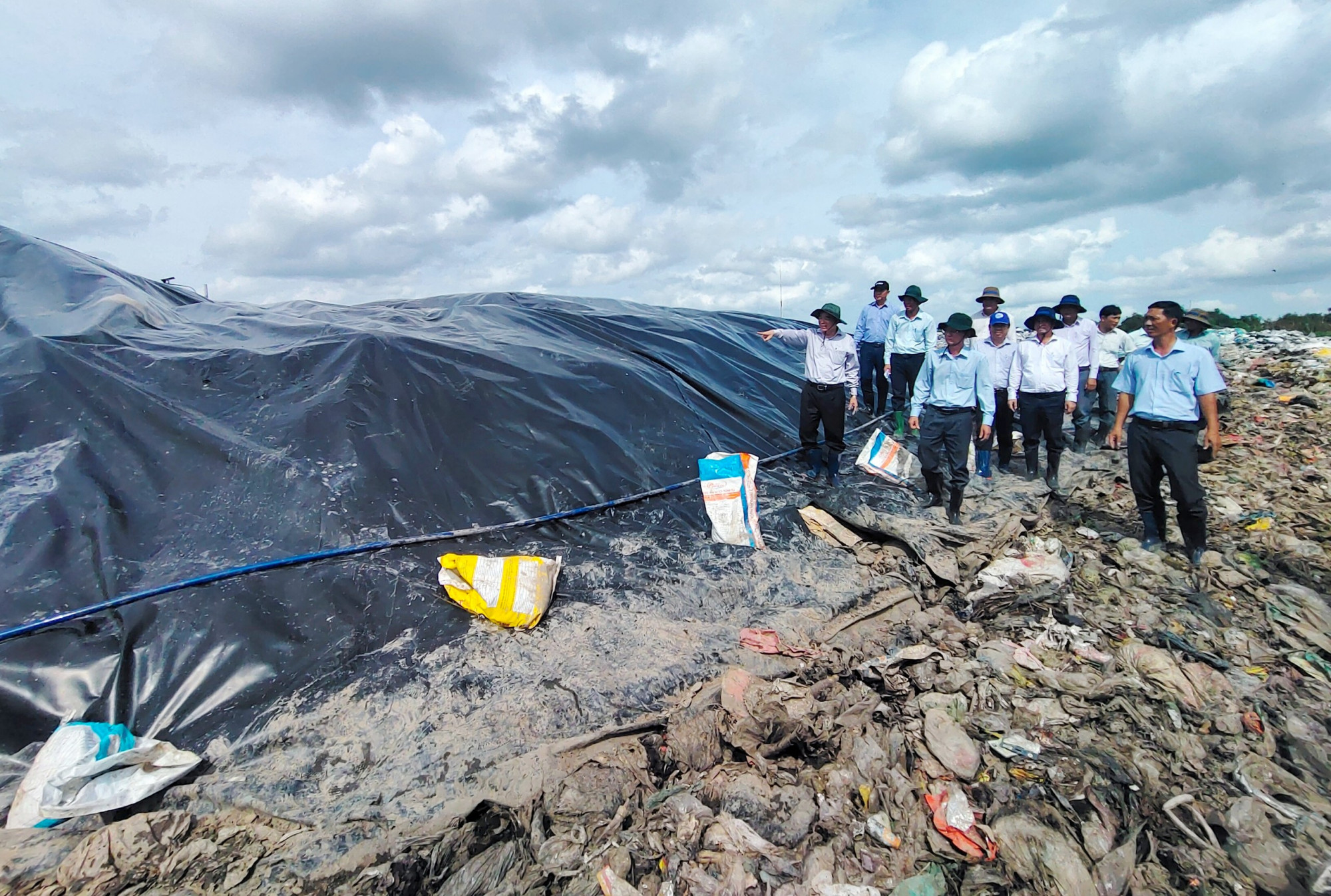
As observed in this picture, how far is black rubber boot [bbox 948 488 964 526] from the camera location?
5469 mm

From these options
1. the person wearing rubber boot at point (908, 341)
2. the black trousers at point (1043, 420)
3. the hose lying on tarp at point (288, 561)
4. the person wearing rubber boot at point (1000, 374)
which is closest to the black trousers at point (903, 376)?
the person wearing rubber boot at point (908, 341)

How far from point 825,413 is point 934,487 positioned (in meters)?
1.16

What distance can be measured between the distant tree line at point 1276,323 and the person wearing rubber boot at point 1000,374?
8193mm

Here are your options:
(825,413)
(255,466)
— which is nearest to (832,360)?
(825,413)

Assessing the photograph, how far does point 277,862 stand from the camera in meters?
2.51

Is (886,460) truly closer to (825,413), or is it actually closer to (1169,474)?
(825,413)

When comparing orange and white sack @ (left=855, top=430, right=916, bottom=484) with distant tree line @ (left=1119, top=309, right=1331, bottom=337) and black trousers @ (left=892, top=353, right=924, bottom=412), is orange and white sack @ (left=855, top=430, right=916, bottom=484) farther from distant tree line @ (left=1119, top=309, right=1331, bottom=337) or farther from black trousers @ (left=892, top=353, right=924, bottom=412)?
distant tree line @ (left=1119, top=309, right=1331, bottom=337)

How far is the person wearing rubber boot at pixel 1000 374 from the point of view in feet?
20.2

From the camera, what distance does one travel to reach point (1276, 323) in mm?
14547

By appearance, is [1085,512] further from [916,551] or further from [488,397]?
[488,397]

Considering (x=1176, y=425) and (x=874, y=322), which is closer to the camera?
(x=1176, y=425)

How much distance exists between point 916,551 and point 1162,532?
5.96ft

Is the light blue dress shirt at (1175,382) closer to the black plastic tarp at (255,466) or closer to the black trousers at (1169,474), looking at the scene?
the black trousers at (1169,474)

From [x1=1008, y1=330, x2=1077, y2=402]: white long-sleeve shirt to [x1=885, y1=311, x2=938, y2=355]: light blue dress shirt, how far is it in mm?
854
